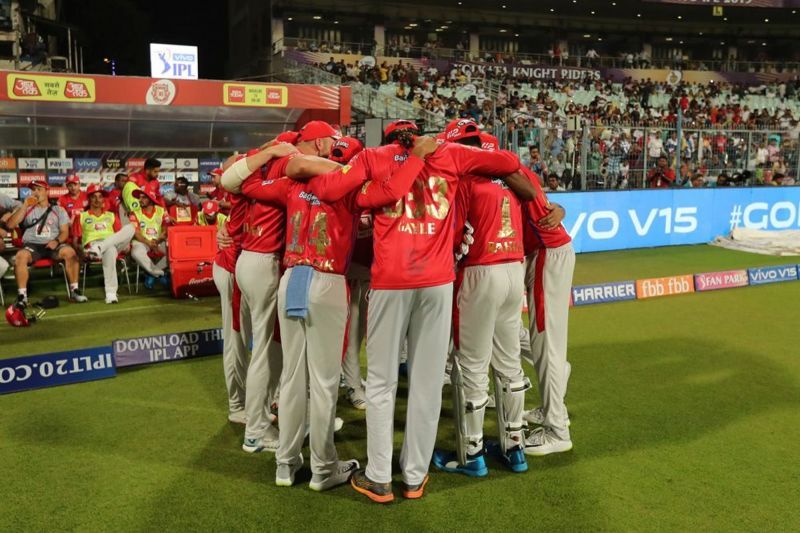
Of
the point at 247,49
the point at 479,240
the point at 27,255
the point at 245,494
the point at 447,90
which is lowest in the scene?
the point at 245,494

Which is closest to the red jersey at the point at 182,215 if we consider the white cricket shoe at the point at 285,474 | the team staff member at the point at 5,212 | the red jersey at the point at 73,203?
the red jersey at the point at 73,203

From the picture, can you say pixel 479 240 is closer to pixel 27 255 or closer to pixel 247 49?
pixel 27 255

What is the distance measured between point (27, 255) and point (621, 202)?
34.6 ft

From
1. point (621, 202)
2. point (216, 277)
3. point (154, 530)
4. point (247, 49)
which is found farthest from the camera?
point (247, 49)

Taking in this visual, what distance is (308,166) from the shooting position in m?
4.05

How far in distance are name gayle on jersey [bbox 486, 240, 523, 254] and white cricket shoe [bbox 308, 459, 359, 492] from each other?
1.60 metres

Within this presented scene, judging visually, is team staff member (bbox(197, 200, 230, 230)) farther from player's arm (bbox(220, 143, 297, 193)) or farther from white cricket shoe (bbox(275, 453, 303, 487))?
white cricket shoe (bbox(275, 453, 303, 487))

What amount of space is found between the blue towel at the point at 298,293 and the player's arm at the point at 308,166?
54 cm

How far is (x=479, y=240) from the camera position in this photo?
14.5 ft

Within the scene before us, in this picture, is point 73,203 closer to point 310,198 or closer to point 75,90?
point 75,90

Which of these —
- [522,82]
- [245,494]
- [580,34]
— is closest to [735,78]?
[580,34]

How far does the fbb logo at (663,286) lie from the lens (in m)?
10.0

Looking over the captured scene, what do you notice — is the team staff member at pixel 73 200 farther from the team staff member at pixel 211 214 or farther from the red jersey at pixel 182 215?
the team staff member at pixel 211 214

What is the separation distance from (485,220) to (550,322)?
960 millimetres
